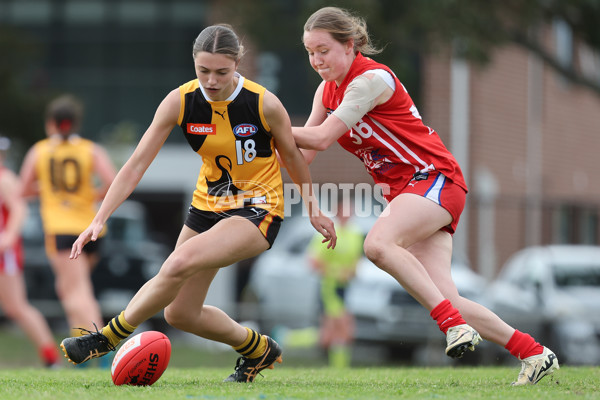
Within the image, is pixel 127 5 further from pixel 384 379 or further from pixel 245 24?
pixel 384 379

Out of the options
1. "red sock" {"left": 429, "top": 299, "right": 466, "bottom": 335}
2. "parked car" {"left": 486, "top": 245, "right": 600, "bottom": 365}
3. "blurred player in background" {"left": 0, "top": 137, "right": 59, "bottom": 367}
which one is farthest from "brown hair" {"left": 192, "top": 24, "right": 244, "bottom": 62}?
"parked car" {"left": 486, "top": 245, "right": 600, "bottom": 365}

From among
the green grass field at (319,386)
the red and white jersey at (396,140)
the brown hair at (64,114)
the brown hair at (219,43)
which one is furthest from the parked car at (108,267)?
the brown hair at (219,43)

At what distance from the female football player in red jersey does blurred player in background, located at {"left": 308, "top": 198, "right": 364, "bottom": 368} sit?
6.24 m

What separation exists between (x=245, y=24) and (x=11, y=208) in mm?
7089

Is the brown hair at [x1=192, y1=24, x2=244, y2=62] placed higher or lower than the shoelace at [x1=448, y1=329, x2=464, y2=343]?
higher

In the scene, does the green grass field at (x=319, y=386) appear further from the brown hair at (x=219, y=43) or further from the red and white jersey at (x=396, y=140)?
the brown hair at (x=219, y=43)

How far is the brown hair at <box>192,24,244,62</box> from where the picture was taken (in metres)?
5.57

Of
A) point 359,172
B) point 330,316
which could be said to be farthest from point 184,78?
point 330,316

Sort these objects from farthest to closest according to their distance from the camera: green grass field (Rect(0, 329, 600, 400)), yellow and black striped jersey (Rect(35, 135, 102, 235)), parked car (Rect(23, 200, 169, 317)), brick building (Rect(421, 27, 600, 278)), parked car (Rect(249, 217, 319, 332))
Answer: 1. brick building (Rect(421, 27, 600, 278))
2. parked car (Rect(23, 200, 169, 317))
3. parked car (Rect(249, 217, 319, 332))
4. yellow and black striped jersey (Rect(35, 135, 102, 235))
5. green grass field (Rect(0, 329, 600, 400))

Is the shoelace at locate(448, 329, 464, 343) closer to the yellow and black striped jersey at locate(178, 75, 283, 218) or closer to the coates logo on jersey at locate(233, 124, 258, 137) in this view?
the yellow and black striped jersey at locate(178, 75, 283, 218)

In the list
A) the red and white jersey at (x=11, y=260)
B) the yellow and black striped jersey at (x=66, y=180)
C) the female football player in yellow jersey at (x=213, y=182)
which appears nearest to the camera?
the female football player in yellow jersey at (x=213, y=182)

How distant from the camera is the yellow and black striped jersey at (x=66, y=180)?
365 inches

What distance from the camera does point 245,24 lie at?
52.0 feet

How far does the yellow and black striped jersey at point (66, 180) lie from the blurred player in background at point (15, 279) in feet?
1.43
